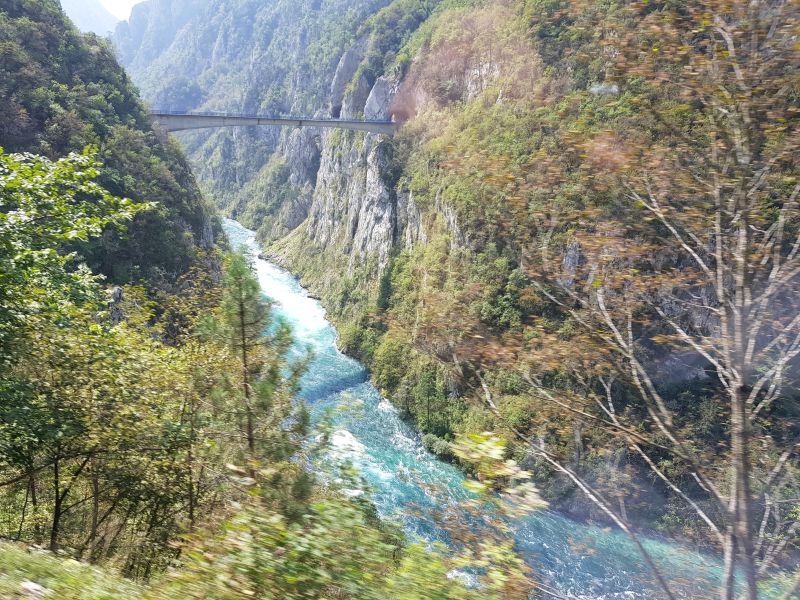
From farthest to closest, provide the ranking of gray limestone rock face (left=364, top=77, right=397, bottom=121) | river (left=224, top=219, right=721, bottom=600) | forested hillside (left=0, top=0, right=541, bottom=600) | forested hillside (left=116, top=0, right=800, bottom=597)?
gray limestone rock face (left=364, top=77, right=397, bottom=121) < river (left=224, top=219, right=721, bottom=600) < forested hillside (left=116, top=0, right=800, bottom=597) < forested hillside (left=0, top=0, right=541, bottom=600)

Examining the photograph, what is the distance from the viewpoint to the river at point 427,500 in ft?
19.5

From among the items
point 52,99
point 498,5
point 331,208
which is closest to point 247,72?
point 331,208

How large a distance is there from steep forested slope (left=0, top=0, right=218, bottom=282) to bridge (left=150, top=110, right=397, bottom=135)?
8.33 meters

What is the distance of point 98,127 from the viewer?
97.9 feet

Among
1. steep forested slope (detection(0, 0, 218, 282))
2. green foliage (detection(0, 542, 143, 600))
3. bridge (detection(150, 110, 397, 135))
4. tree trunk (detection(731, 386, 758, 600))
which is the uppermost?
bridge (detection(150, 110, 397, 135))

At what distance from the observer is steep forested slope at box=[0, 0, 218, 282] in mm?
Answer: 25484

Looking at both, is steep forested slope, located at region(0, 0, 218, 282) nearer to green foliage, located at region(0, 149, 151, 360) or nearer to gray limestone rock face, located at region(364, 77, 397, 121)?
green foliage, located at region(0, 149, 151, 360)

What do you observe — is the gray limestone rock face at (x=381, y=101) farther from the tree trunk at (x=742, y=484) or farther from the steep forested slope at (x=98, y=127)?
the tree trunk at (x=742, y=484)

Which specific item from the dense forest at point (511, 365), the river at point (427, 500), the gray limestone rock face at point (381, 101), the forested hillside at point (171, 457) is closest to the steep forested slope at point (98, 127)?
the river at point (427, 500)

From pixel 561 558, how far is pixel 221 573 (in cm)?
1950

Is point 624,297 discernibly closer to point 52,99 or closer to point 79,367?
point 79,367

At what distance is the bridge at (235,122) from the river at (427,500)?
24.6 metres

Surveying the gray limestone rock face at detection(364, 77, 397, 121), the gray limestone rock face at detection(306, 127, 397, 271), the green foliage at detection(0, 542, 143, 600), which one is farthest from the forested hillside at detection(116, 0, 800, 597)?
the gray limestone rock face at detection(364, 77, 397, 121)

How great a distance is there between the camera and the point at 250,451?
4.68 meters
